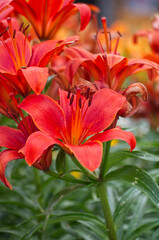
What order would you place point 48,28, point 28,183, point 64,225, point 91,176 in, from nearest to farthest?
point 91,176
point 48,28
point 64,225
point 28,183

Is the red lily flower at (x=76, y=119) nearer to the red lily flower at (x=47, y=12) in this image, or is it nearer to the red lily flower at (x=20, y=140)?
the red lily flower at (x=20, y=140)

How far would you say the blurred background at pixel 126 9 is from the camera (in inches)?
184

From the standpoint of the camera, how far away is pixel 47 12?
0.76 metres

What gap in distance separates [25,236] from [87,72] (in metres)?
0.36

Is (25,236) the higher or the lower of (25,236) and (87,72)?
the lower

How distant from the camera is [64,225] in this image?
917 mm

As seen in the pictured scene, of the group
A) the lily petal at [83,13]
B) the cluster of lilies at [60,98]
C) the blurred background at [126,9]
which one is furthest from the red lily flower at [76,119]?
the blurred background at [126,9]

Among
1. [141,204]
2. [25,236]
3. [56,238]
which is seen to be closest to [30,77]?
[25,236]

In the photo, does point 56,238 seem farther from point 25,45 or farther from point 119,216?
point 25,45

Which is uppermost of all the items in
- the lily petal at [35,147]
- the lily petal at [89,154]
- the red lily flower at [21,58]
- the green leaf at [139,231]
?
the red lily flower at [21,58]

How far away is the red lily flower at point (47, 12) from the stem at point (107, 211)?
362mm

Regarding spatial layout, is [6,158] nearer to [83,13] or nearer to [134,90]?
[134,90]

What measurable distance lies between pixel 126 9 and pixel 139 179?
477 cm

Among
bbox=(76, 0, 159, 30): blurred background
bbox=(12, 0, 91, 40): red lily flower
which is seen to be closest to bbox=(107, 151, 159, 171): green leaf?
bbox=(12, 0, 91, 40): red lily flower
